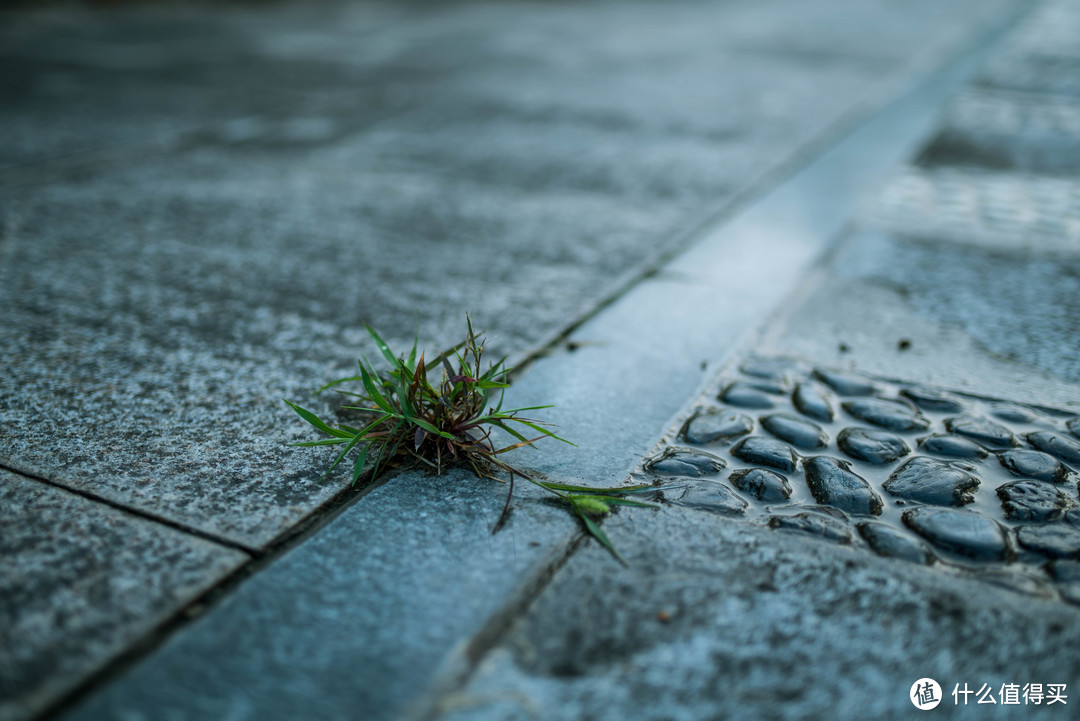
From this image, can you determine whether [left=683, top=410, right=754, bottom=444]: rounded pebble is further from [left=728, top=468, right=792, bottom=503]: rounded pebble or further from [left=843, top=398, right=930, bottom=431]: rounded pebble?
[left=843, top=398, right=930, bottom=431]: rounded pebble

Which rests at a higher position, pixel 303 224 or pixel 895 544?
pixel 303 224

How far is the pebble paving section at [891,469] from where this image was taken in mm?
1335

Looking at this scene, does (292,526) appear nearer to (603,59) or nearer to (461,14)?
(603,59)

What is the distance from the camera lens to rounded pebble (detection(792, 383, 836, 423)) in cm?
176

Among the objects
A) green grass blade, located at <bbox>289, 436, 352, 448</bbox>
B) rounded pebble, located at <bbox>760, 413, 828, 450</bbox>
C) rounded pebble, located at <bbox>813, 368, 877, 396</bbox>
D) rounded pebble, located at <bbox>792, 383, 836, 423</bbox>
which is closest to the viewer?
green grass blade, located at <bbox>289, 436, 352, 448</bbox>

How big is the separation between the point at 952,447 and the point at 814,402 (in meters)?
0.30

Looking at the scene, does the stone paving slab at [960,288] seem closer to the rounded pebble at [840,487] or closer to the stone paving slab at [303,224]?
the rounded pebble at [840,487]

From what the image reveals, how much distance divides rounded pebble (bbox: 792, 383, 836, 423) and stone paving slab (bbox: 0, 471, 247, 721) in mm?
1233

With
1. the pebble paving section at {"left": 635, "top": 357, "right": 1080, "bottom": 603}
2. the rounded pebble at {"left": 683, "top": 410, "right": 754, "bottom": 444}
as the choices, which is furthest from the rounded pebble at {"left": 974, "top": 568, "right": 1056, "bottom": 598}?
the rounded pebble at {"left": 683, "top": 410, "right": 754, "bottom": 444}

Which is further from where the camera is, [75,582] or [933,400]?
[933,400]

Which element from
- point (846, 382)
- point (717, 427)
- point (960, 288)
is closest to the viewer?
point (717, 427)

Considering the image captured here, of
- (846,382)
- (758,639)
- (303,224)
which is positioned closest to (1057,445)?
(846,382)

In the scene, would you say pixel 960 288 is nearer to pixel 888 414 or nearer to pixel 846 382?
pixel 846 382

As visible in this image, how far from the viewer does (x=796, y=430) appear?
1683 mm
